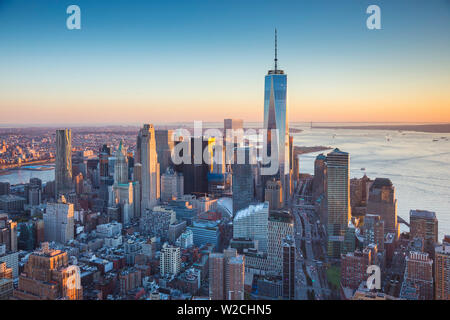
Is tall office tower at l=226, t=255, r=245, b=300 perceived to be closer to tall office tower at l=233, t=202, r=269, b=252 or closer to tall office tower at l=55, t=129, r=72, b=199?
tall office tower at l=233, t=202, r=269, b=252

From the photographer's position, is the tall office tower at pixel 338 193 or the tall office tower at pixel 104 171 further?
Result: the tall office tower at pixel 104 171

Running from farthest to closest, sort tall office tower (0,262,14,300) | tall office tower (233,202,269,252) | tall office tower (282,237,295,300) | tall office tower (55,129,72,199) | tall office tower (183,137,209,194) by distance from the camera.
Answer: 1. tall office tower (183,137,209,194)
2. tall office tower (55,129,72,199)
3. tall office tower (233,202,269,252)
4. tall office tower (282,237,295,300)
5. tall office tower (0,262,14,300)

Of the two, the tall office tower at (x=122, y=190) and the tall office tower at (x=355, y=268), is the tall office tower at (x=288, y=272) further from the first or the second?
the tall office tower at (x=122, y=190)

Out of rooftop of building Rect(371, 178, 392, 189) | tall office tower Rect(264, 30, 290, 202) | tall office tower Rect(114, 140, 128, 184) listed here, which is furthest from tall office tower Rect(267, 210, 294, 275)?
tall office tower Rect(114, 140, 128, 184)

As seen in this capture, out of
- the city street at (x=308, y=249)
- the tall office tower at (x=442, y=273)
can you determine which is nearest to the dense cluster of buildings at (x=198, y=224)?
the tall office tower at (x=442, y=273)
